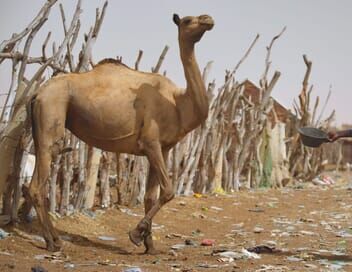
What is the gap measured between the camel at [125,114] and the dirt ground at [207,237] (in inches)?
12.1

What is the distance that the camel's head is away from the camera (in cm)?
455

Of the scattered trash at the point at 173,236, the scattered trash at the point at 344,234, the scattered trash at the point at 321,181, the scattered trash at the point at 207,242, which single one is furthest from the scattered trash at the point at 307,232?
the scattered trash at the point at 321,181

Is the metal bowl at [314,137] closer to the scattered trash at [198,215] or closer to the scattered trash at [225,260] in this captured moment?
the scattered trash at [225,260]

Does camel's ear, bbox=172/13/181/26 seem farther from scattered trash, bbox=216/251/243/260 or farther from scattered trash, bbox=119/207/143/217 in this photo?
scattered trash, bbox=119/207/143/217

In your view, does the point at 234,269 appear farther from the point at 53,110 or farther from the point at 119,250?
the point at 53,110

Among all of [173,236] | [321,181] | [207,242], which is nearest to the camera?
[207,242]

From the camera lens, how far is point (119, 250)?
4.73 metres

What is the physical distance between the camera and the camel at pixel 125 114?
4395 millimetres

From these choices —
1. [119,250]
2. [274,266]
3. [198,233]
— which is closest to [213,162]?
[198,233]

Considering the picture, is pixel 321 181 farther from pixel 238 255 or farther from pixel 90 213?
pixel 238 255

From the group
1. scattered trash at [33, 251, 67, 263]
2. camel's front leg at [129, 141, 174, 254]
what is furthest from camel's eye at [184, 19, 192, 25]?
scattered trash at [33, 251, 67, 263]

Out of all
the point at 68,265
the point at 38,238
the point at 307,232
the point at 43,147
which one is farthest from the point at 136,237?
the point at 307,232

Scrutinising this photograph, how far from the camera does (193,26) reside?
15.1 ft

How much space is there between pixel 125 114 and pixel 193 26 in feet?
2.94
